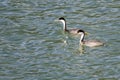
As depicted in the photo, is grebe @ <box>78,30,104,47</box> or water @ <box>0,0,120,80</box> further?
grebe @ <box>78,30,104,47</box>

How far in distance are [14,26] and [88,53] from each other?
17.2 feet

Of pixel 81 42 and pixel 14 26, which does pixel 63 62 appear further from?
pixel 14 26

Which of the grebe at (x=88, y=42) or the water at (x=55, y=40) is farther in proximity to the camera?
the grebe at (x=88, y=42)

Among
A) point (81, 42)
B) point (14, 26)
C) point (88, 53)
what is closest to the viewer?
point (88, 53)

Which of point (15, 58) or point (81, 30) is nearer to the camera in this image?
point (15, 58)

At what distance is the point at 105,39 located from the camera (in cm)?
2556

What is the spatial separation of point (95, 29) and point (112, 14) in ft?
7.69

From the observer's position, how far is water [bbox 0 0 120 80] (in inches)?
847

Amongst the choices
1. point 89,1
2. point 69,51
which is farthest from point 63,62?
point 89,1

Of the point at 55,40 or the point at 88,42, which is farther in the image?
the point at 55,40

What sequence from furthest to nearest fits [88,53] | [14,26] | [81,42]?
[14,26] → [81,42] → [88,53]

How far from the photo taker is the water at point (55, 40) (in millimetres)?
21516

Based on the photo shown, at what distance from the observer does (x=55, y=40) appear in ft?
84.7

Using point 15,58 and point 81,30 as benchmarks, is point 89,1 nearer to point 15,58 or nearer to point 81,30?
point 81,30
